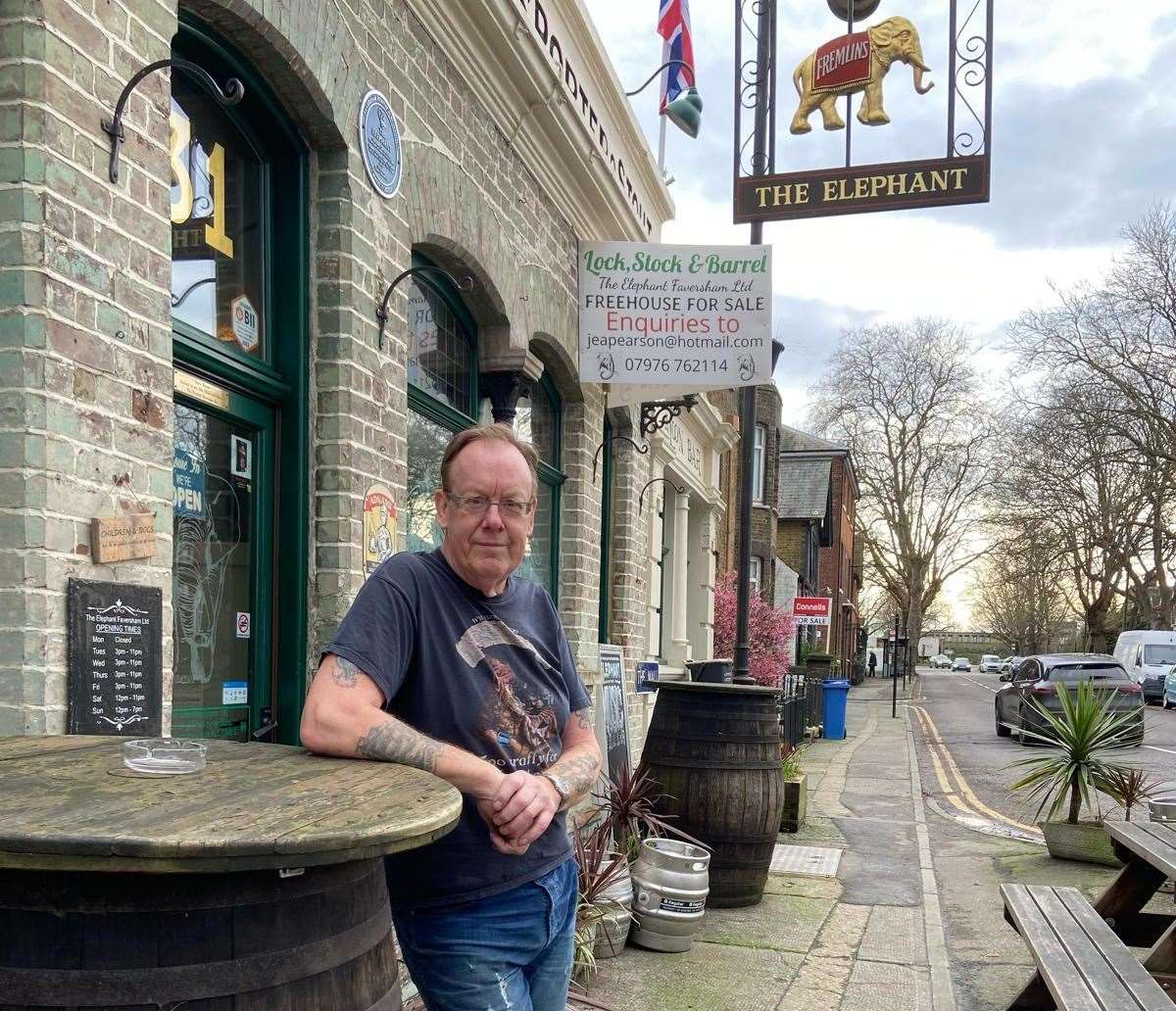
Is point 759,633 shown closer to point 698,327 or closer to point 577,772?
point 698,327

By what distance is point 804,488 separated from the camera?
129ft

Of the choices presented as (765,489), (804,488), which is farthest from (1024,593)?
(765,489)

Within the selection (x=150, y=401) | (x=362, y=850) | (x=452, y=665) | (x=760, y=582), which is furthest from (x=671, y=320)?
(x=760, y=582)

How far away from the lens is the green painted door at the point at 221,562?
3.47 metres

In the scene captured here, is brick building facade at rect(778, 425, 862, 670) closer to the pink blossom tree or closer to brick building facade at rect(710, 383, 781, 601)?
brick building facade at rect(710, 383, 781, 601)

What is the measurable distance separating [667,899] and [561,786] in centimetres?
302

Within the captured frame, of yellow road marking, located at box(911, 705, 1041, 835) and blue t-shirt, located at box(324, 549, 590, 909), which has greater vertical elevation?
blue t-shirt, located at box(324, 549, 590, 909)

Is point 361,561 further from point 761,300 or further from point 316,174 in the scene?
point 761,300

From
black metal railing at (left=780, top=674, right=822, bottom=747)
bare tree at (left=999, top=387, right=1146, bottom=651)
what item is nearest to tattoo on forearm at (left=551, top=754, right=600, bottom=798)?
black metal railing at (left=780, top=674, right=822, bottom=747)

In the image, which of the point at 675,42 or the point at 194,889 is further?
the point at 675,42

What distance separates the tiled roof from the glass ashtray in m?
36.9

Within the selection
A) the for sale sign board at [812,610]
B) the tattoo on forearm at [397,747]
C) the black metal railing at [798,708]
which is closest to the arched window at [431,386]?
the tattoo on forearm at [397,747]

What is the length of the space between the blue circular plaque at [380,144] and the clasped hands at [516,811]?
2.96m

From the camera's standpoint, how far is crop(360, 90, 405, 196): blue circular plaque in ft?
13.5
